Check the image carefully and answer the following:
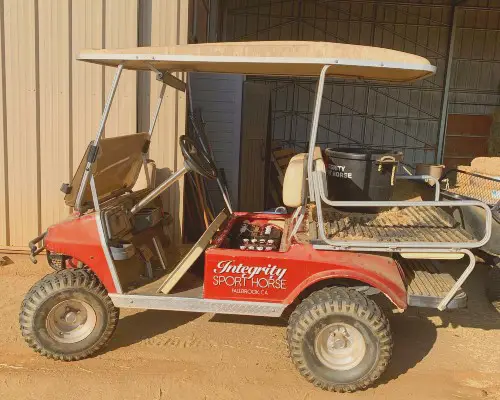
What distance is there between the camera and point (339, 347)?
3.53 metres

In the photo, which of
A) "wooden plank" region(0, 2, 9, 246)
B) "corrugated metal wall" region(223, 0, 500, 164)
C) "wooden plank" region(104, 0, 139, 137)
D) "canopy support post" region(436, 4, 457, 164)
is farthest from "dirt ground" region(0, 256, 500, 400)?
"canopy support post" region(436, 4, 457, 164)

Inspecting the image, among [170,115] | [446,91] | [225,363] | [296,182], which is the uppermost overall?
[446,91]

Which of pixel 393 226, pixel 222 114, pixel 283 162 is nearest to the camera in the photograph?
pixel 393 226

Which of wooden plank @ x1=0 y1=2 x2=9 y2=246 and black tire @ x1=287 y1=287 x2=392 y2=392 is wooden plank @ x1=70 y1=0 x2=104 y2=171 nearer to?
wooden plank @ x1=0 y1=2 x2=9 y2=246

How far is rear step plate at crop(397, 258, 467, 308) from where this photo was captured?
353cm

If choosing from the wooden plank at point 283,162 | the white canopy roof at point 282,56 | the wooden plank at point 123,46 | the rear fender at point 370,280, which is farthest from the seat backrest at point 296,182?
the wooden plank at point 283,162

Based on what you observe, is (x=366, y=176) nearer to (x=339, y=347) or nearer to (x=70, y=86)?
(x=339, y=347)

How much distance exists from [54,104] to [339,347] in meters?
3.95

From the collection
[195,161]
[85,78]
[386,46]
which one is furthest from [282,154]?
[386,46]

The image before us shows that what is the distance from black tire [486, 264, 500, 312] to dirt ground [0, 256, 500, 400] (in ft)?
0.69

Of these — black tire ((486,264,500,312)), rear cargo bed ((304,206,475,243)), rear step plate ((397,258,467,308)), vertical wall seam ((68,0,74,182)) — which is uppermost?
vertical wall seam ((68,0,74,182))

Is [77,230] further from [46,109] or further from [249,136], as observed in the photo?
[249,136]

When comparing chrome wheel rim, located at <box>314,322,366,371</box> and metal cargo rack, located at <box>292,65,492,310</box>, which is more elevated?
metal cargo rack, located at <box>292,65,492,310</box>

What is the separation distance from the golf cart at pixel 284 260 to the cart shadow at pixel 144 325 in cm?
38
